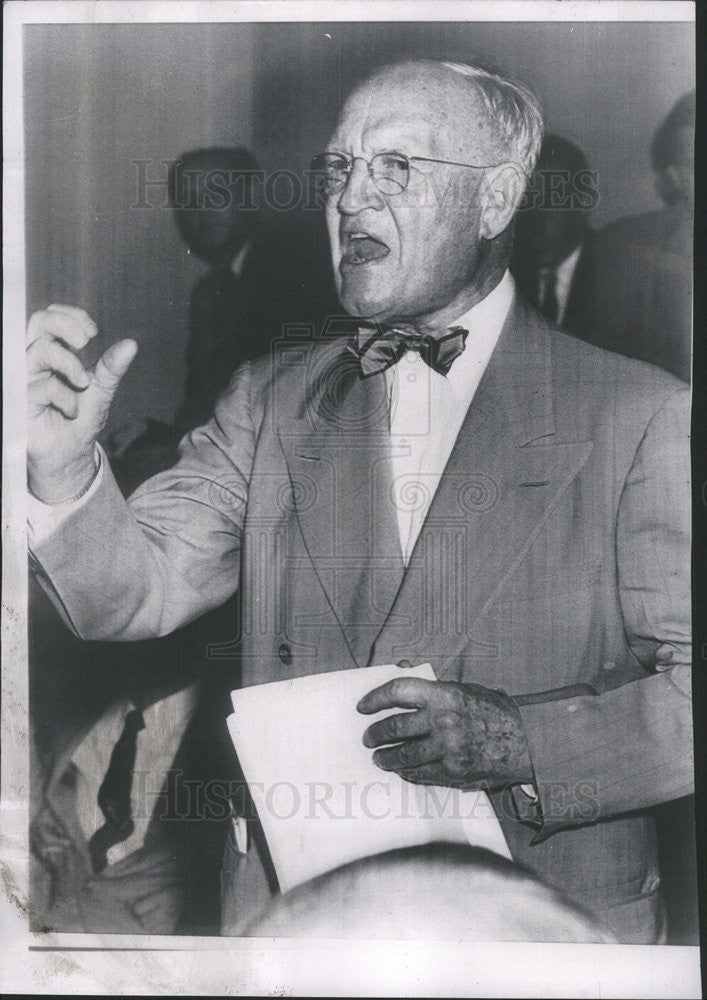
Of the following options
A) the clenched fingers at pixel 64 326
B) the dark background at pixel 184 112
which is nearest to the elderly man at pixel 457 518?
the dark background at pixel 184 112

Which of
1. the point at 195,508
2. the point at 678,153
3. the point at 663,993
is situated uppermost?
the point at 678,153

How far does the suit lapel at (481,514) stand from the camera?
3.03m

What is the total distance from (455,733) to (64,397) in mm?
1495

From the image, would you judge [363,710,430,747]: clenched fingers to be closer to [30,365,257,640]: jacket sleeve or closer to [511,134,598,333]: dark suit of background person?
[30,365,257,640]: jacket sleeve

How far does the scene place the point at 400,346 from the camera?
3074mm

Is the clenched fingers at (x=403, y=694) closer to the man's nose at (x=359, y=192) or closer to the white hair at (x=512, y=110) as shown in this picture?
the man's nose at (x=359, y=192)

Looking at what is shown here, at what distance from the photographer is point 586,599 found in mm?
3016

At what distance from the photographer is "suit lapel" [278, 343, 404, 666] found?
3047mm

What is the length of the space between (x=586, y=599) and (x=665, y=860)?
79 cm

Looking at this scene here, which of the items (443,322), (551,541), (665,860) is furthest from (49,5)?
(665,860)

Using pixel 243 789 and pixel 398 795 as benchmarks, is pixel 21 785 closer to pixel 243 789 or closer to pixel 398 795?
pixel 243 789

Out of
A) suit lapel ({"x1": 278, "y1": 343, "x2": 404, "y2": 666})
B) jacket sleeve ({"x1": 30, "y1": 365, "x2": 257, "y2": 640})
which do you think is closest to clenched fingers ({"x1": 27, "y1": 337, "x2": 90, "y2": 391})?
jacket sleeve ({"x1": 30, "y1": 365, "x2": 257, "y2": 640})

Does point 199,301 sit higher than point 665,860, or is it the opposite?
point 199,301

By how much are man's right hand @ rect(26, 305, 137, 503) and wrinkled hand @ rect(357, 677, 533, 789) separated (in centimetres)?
111
